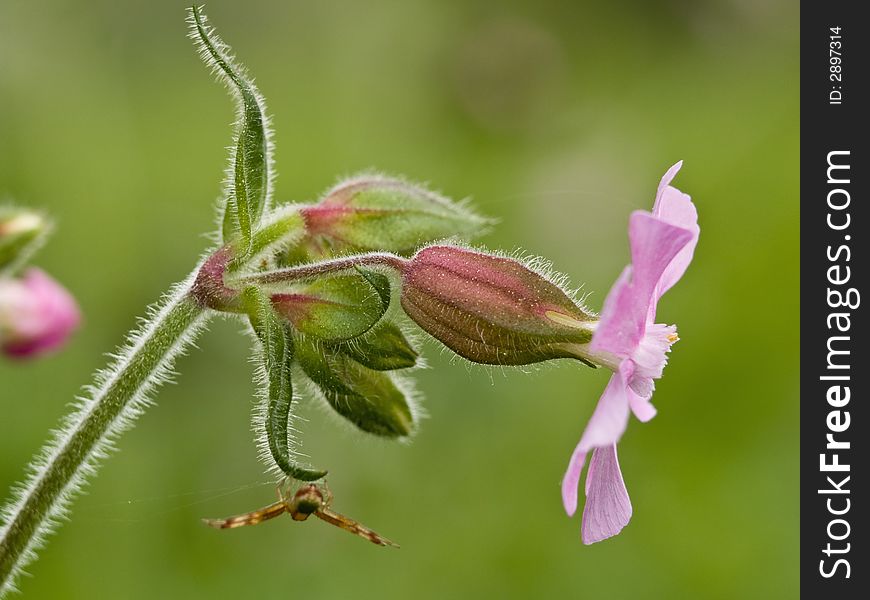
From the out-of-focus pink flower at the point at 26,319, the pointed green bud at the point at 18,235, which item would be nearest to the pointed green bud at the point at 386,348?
the pointed green bud at the point at 18,235

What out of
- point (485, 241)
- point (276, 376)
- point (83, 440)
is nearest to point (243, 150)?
point (276, 376)

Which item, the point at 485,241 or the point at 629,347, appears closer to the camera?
the point at 629,347

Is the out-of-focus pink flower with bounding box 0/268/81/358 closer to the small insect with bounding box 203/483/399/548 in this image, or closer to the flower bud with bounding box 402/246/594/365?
the small insect with bounding box 203/483/399/548

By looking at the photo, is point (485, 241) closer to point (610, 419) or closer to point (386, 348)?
point (386, 348)

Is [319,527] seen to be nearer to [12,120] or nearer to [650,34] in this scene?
[12,120]
